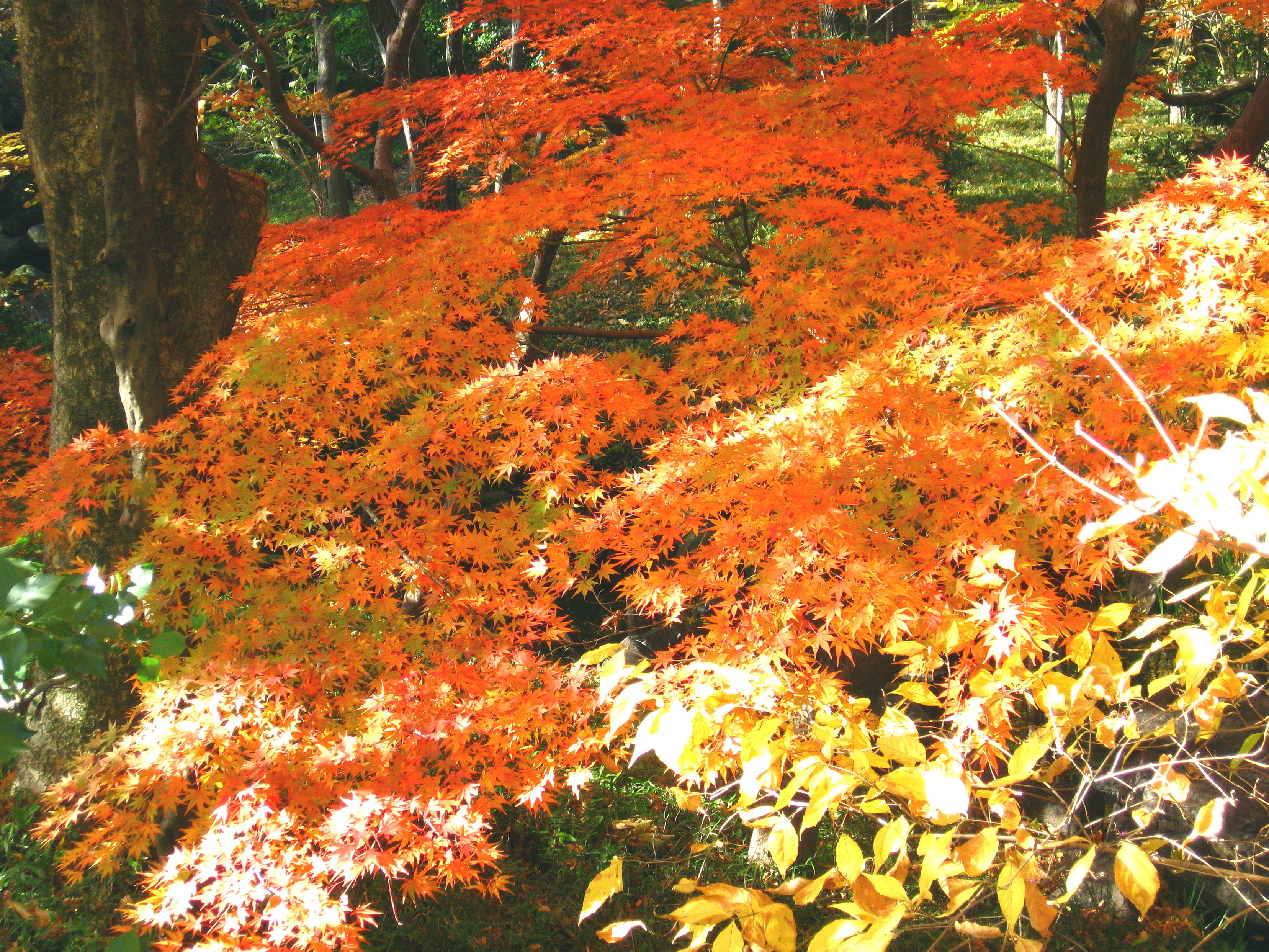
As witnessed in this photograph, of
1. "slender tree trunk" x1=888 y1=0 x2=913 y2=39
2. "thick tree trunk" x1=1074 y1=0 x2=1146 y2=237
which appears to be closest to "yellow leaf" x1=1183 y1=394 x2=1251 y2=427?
"thick tree trunk" x1=1074 y1=0 x2=1146 y2=237

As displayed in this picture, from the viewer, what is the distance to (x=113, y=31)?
2.73m

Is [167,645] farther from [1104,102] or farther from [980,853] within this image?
[1104,102]

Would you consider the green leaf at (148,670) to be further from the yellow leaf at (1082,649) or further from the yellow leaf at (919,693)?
the yellow leaf at (1082,649)

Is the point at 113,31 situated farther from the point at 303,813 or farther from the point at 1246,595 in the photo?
the point at 1246,595

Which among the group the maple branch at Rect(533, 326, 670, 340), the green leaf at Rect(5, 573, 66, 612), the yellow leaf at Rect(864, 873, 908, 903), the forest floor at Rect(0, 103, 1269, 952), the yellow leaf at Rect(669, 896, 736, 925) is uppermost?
the green leaf at Rect(5, 573, 66, 612)

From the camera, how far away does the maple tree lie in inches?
54.8

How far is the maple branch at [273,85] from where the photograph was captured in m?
3.99

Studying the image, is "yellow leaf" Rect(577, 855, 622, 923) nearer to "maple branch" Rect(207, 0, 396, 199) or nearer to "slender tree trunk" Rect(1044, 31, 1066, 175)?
"maple branch" Rect(207, 0, 396, 199)

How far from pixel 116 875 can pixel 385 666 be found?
1.89 meters

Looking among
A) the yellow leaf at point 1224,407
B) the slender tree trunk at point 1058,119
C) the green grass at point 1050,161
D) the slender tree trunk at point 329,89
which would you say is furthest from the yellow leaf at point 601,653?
the slender tree trunk at point 329,89


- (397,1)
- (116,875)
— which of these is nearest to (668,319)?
(397,1)

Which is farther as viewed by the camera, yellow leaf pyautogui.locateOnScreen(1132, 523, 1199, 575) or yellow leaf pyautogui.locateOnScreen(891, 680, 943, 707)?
yellow leaf pyautogui.locateOnScreen(891, 680, 943, 707)

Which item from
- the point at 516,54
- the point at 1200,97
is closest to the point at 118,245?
the point at 516,54

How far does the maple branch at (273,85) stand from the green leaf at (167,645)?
10.5 ft
